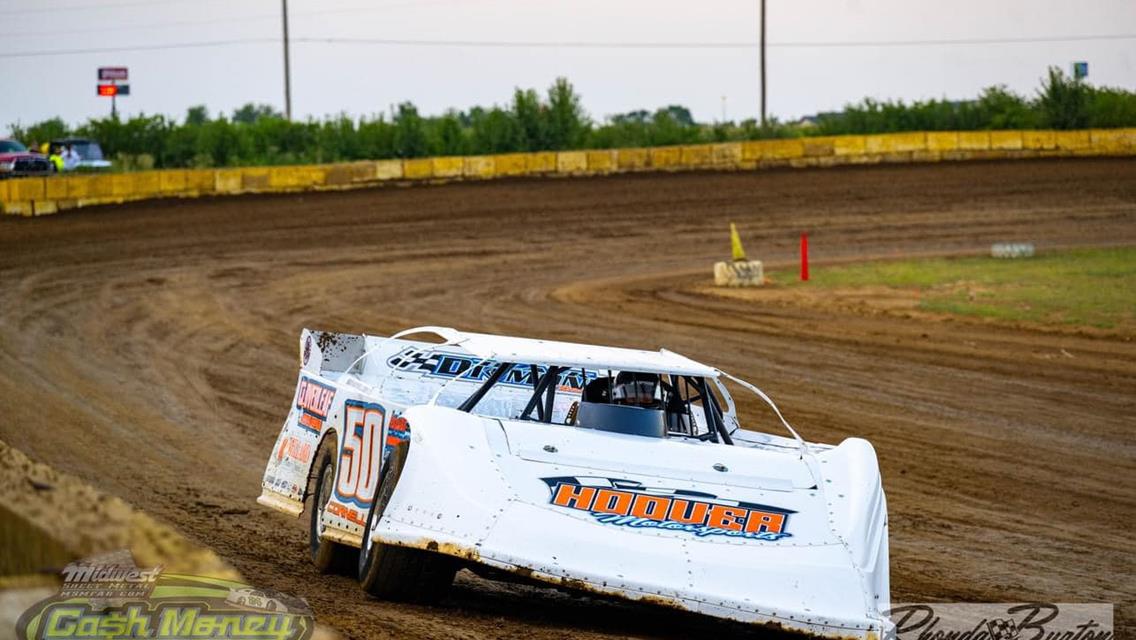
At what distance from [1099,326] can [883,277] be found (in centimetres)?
595

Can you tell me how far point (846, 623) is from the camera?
6461 millimetres

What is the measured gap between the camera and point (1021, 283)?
22.9 metres

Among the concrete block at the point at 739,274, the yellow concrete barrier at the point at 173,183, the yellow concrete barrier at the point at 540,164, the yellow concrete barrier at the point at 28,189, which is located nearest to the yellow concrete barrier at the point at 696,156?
the yellow concrete barrier at the point at 540,164

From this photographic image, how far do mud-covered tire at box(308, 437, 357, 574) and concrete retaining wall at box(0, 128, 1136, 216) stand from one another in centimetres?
2425

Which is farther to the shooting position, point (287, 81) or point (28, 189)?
point (287, 81)

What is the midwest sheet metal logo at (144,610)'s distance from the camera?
4.25m

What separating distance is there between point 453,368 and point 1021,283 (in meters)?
15.2

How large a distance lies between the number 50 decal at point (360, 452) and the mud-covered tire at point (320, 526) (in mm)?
175

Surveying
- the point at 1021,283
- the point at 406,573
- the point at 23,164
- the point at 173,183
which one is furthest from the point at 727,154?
the point at 406,573

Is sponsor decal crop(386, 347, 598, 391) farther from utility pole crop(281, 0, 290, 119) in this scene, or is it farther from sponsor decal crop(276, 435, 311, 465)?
utility pole crop(281, 0, 290, 119)

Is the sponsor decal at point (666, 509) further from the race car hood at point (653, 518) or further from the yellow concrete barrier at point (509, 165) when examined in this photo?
the yellow concrete barrier at point (509, 165)

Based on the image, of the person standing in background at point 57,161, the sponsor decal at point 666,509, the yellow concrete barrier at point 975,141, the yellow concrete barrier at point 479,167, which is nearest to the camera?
the sponsor decal at point 666,509

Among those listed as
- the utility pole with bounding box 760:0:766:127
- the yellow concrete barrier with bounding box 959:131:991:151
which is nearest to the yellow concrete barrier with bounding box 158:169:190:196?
the yellow concrete barrier with bounding box 959:131:991:151

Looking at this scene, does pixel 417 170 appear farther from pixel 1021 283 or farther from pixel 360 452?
pixel 360 452
